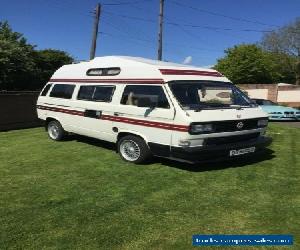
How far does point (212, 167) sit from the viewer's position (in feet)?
27.5

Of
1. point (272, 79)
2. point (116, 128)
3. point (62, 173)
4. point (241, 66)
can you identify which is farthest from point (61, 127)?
point (272, 79)

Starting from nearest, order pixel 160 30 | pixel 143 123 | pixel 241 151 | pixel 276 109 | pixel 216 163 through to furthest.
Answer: pixel 241 151 → pixel 143 123 → pixel 216 163 → pixel 276 109 → pixel 160 30

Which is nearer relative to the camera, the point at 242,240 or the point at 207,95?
the point at 242,240

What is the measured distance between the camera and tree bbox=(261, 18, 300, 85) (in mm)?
57050

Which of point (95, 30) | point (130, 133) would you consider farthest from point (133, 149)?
point (95, 30)

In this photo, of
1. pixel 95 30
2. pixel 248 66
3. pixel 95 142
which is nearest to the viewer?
pixel 95 142

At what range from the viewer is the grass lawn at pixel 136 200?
5027 mm

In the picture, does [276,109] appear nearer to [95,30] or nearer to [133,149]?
[95,30]

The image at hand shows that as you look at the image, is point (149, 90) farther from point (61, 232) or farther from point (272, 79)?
point (272, 79)

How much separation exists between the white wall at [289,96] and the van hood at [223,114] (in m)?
28.1

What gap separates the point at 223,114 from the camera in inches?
312

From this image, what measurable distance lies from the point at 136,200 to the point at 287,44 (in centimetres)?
5727

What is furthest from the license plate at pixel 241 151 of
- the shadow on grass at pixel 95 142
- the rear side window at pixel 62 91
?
the rear side window at pixel 62 91

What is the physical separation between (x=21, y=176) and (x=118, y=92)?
9.36ft
